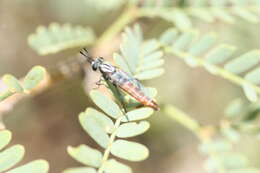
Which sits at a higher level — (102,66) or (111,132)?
(102,66)

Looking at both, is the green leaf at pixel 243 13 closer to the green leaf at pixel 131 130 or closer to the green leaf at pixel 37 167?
the green leaf at pixel 131 130

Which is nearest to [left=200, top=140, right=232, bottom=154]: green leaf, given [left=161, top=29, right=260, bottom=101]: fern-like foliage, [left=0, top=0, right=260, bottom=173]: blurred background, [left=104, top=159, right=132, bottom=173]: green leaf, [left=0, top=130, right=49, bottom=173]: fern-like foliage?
[left=161, top=29, right=260, bottom=101]: fern-like foliage

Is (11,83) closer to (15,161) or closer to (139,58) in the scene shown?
(15,161)

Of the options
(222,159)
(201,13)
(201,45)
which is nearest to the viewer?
(201,45)

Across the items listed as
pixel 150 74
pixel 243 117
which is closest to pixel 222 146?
pixel 243 117

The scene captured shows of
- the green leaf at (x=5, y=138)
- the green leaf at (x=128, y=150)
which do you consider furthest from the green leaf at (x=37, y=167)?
the green leaf at (x=128, y=150)

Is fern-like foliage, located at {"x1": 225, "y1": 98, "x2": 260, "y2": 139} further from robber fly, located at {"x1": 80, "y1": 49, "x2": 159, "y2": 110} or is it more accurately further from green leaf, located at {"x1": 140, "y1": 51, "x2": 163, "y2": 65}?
robber fly, located at {"x1": 80, "y1": 49, "x2": 159, "y2": 110}

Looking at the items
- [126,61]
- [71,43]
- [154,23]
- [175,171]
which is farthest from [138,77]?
[175,171]
